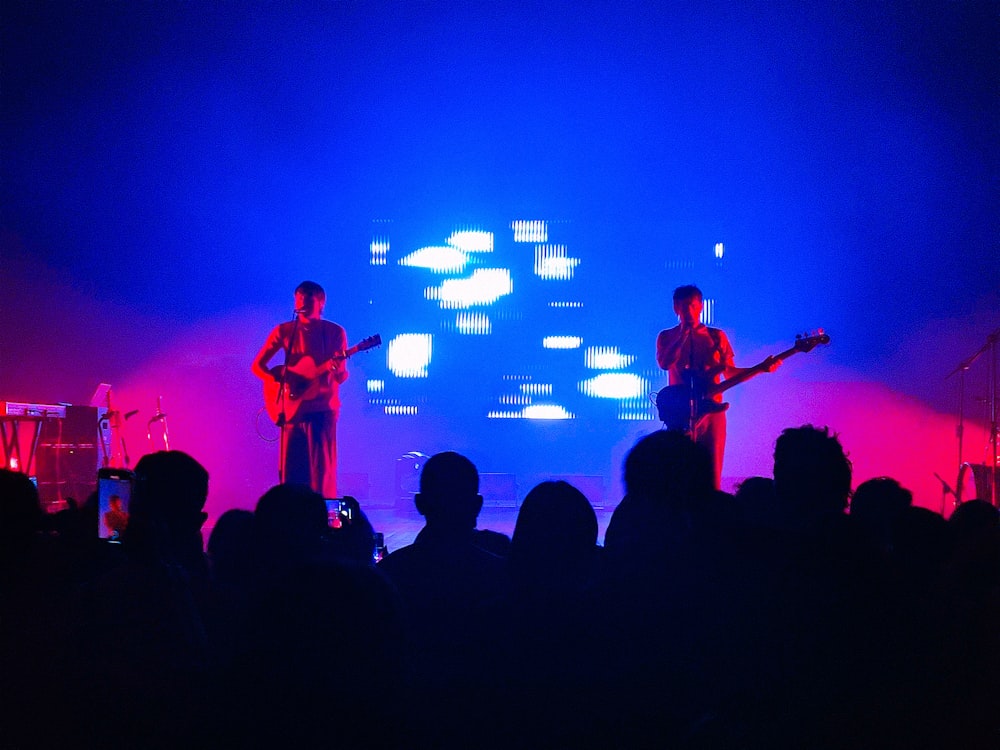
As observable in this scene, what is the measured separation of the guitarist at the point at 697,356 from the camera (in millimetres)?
5695

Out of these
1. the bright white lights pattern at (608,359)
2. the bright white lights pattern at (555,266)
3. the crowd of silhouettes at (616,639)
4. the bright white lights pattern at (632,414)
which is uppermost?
the bright white lights pattern at (555,266)

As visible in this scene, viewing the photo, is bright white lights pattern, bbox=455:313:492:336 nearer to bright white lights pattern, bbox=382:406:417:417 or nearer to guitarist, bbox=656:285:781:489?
bright white lights pattern, bbox=382:406:417:417

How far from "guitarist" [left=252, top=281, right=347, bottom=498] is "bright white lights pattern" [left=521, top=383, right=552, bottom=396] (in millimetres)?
4156

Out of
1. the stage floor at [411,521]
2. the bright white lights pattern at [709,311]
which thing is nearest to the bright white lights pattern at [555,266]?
the bright white lights pattern at [709,311]

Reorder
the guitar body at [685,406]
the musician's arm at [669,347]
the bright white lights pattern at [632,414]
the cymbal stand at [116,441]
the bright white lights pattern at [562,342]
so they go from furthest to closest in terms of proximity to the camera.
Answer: the bright white lights pattern at [562,342] < the bright white lights pattern at [632,414] < the cymbal stand at [116,441] < the musician's arm at [669,347] < the guitar body at [685,406]

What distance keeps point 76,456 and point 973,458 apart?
1011 cm

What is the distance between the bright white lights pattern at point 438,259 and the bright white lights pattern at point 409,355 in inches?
33.9

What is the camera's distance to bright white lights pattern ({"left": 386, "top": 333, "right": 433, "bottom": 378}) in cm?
995

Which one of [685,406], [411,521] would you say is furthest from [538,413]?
[685,406]

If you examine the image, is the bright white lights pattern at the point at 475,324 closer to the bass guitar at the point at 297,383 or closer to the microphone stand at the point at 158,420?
the microphone stand at the point at 158,420

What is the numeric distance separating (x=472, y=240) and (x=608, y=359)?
88.8 inches

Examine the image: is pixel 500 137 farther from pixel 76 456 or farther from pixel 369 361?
pixel 76 456

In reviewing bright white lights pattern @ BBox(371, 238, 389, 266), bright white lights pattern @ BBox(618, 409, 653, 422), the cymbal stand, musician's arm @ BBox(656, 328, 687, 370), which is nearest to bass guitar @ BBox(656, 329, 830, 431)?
musician's arm @ BBox(656, 328, 687, 370)

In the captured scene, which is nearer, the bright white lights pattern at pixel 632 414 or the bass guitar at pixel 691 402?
the bass guitar at pixel 691 402
